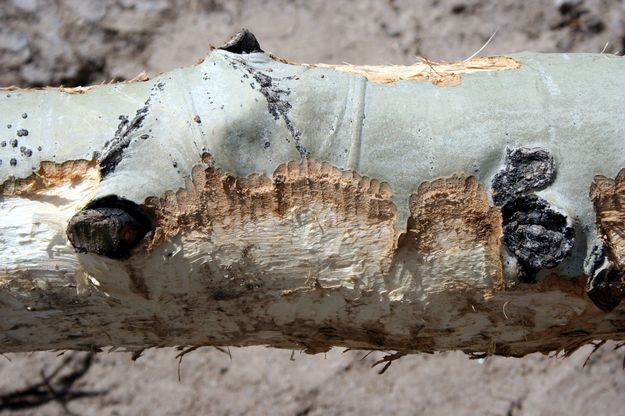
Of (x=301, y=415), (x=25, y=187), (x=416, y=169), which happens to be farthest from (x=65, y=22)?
(x=416, y=169)

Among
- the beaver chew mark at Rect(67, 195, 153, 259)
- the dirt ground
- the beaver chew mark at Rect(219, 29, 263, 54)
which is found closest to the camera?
the beaver chew mark at Rect(67, 195, 153, 259)

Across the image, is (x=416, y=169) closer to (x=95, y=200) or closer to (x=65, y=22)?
(x=95, y=200)

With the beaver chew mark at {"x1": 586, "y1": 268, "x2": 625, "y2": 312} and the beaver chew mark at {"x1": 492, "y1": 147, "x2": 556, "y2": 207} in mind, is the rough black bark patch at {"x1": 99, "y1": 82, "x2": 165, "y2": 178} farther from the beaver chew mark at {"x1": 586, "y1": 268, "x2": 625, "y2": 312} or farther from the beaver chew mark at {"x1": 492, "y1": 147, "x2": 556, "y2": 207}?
the beaver chew mark at {"x1": 586, "y1": 268, "x2": 625, "y2": 312}

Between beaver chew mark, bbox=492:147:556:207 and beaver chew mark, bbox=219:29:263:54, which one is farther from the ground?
beaver chew mark, bbox=219:29:263:54

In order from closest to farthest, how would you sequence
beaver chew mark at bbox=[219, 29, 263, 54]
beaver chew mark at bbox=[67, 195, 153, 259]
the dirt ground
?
beaver chew mark at bbox=[67, 195, 153, 259]
beaver chew mark at bbox=[219, 29, 263, 54]
the dirt ground

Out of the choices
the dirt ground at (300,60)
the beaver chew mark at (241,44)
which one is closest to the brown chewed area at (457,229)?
the beaver chew mark at (241,44)

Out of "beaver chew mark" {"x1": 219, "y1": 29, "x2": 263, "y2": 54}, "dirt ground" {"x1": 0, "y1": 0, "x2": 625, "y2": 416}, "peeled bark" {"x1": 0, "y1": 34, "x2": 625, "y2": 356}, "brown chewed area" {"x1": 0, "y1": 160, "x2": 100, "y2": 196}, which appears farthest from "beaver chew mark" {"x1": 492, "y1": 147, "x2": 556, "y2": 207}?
"dirt ground" {"x1": 0, "y1": 0, "x2": 625, "y2": 416}
